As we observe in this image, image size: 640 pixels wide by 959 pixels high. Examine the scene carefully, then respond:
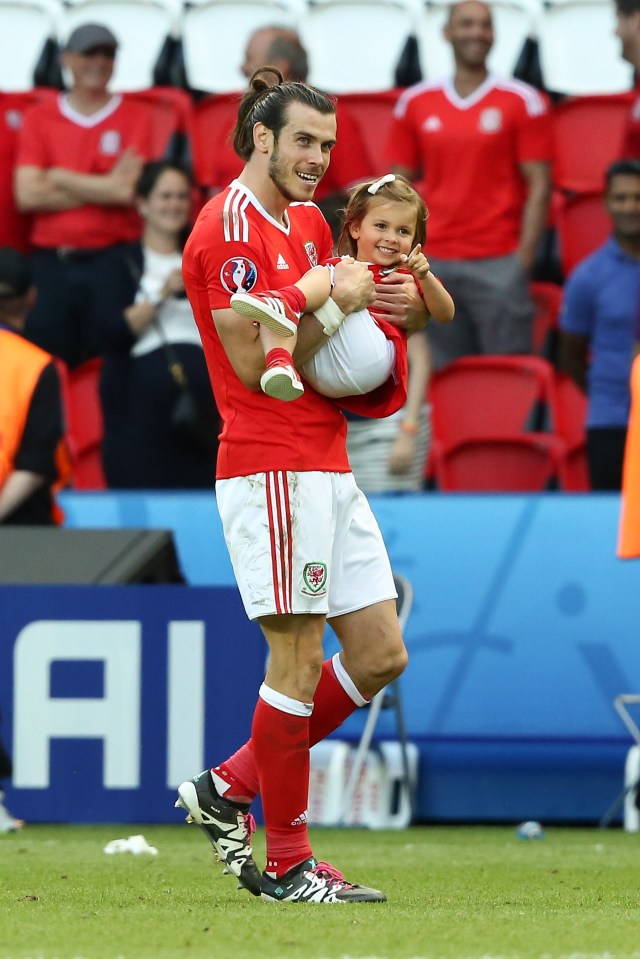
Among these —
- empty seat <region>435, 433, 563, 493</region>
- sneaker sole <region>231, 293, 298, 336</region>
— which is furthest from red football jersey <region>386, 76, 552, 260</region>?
sneaker sole <region>231, 293, 298, 336</region>

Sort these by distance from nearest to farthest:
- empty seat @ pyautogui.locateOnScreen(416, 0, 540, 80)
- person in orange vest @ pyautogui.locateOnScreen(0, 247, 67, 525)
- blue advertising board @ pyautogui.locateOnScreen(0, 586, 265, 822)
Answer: blue advertising board @ pyautogui.locateOnScreen(0, 586, 265, 822)
person in orange vest @ pyautogui.locateOnScreen(0, 247, 67, 525)
empty seat @ pyautogui.locateOnScreen(416, 0, 540, 80)

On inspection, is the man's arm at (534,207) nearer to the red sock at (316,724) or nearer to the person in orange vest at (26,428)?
the person in orange vest at (26,428)

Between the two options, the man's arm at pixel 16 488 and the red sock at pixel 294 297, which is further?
the man's arm at pixel 16 488

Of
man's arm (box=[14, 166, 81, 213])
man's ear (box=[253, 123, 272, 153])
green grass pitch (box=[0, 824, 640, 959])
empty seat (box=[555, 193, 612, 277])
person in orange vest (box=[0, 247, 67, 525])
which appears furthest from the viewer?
empty seat (box=[555, 193, 612, 277])

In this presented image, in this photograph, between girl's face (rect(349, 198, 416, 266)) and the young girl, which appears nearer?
the young girl

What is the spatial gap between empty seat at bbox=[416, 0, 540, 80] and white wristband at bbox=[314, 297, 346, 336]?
289 inches

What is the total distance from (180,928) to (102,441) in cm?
523

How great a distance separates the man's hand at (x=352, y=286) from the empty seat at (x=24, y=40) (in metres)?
7.73

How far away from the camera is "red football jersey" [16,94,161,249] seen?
9961mm

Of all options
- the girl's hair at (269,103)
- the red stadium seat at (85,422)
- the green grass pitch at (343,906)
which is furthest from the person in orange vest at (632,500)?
the red stadium seat at (85,422)

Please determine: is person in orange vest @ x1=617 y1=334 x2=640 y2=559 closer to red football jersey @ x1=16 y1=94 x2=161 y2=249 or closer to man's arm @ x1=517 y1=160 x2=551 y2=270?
man's arm @ x1=517 y1=160 x2=551 y2=270

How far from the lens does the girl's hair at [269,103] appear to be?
464cm

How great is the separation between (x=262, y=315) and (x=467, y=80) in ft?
19.1

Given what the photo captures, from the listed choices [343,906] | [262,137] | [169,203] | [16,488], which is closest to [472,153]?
[169,203]
